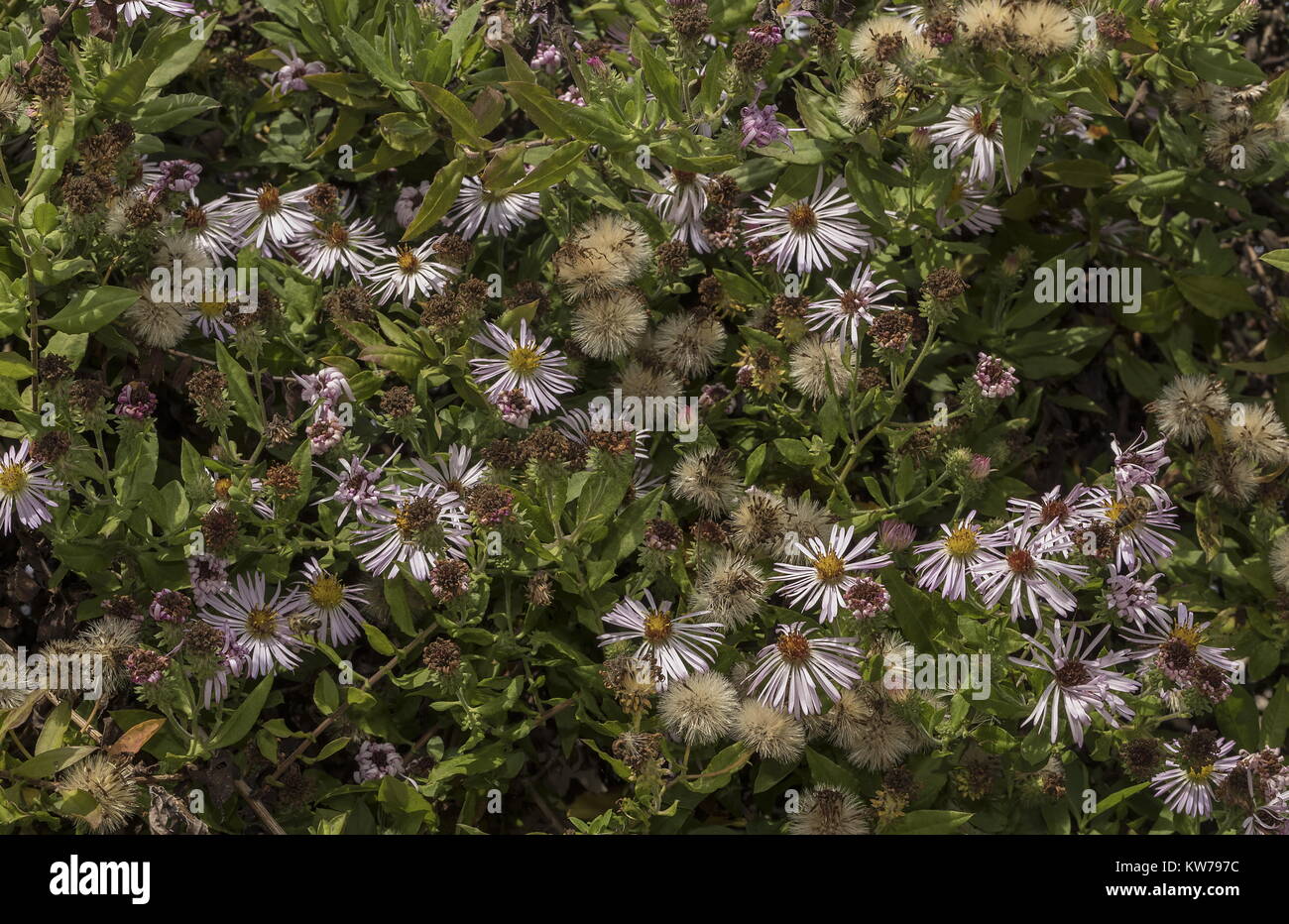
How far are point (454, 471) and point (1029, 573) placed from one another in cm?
151

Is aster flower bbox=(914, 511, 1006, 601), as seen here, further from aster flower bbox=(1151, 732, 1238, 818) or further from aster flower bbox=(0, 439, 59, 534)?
aster flower bbox=(0, 439, 59, 534)

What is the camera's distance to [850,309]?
3.37 meters

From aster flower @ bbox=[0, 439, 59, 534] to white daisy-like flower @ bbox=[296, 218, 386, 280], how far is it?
0.88 metres

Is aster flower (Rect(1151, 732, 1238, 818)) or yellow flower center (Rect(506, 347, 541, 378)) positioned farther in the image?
yellow flower center (Rect(506, 347, 541, 378))

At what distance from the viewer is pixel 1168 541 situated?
3414 millimetres

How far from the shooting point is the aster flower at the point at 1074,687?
3.15 metres

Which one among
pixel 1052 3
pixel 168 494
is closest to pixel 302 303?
pixel 168 494

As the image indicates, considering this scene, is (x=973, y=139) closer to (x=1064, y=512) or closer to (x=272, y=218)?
(x=1064, y=512)

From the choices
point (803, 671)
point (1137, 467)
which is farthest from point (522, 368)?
point (1137, 467)

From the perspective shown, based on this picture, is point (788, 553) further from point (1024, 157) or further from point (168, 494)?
point (168, 494)

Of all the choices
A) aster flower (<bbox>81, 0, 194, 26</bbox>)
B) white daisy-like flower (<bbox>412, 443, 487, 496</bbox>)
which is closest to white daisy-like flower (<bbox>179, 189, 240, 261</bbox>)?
aster flower (<bbox>81, 0, 194, 26</bbox>)

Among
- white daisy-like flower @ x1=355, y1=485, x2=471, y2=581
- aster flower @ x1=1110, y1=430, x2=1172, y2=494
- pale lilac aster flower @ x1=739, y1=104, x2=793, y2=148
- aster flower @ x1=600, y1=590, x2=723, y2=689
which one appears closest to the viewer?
white daisy-like flower @ x1=355, y1=485, x2=471, y2=581

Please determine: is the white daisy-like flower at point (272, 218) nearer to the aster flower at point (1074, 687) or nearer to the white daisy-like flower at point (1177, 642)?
the aster flower at point (1074, 687)

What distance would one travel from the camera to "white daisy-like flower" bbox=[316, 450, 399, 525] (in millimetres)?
3186
